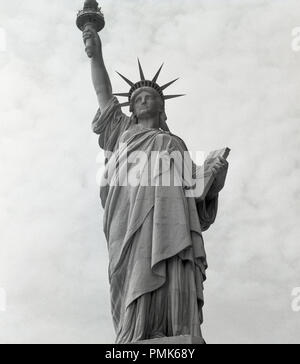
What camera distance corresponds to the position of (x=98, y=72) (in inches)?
689

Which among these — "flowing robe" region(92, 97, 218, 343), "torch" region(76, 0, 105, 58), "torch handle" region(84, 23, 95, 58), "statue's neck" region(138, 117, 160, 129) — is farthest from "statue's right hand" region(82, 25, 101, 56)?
"flowing robe" region(92, 97, 218, 343)

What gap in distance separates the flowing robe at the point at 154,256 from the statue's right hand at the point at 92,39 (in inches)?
117

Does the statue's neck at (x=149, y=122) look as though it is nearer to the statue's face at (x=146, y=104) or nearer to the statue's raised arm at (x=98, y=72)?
the statue's face at (x=146, y=104)

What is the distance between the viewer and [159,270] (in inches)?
545

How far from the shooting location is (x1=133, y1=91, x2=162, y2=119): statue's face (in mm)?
16828

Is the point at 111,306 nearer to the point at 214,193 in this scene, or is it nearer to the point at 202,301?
the point at 202,301

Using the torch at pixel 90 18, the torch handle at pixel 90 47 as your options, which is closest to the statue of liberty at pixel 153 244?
the torch handle at pixel 90 47

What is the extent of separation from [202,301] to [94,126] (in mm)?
5212

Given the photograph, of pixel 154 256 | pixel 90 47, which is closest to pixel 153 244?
pixel 154 256

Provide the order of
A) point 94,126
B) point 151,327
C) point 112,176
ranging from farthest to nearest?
point 94,126
point 112,176
point 151,327

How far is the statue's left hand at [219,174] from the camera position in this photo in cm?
1560

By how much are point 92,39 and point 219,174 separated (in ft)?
15.8
